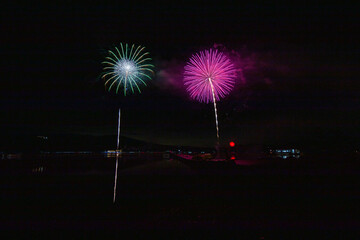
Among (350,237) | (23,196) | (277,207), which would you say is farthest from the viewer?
(23,196)

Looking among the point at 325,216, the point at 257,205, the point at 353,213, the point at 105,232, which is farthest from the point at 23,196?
the point at 353,213

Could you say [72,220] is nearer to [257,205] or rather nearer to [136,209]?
[136,209]

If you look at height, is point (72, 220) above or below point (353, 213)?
below

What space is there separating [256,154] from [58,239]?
157 ft

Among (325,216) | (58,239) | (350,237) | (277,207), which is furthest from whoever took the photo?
(277,207)

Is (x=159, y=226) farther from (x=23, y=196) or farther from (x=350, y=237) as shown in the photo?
(x=23, y=196)

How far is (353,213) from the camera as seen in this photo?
332 inches

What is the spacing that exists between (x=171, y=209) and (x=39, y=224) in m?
5.43

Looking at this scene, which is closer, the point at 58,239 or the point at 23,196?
the point at 58,239

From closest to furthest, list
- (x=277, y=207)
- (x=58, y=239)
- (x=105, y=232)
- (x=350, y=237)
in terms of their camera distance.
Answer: (x=350, y=237) < (x=58, y=239) < (x=105, y=232) < (x=277, y=207)

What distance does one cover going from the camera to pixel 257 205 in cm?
982

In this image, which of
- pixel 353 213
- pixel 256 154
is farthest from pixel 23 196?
pixel 256 154

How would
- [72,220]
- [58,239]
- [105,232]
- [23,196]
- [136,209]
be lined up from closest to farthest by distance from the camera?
[58,239]
[105,232]
[72,220]
[136,209]
[23,196]

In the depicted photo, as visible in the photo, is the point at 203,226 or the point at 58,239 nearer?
the point at 58,239
